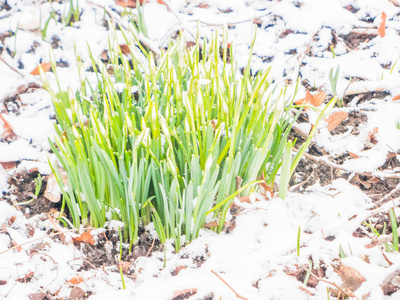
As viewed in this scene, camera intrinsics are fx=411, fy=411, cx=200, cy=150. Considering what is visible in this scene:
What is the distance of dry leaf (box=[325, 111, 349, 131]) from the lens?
2178 millimetres

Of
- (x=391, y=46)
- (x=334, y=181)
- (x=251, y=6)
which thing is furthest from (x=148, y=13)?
(x=334, y=181)

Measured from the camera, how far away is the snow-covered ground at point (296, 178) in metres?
1.44

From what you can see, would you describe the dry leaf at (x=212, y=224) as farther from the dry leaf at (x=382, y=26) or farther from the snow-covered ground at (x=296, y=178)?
the dry leaf at (x=382, y=26)

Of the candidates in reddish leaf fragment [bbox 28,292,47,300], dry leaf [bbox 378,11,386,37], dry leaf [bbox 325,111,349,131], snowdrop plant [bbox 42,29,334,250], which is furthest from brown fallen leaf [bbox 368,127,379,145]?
reddish leaf fragment [bbox 28,292,47,300]

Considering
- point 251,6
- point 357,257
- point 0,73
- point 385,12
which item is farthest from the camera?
point 251,6

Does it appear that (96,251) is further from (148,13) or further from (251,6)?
(251,6)

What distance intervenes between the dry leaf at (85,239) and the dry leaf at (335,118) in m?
1.32

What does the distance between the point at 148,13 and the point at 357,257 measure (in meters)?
2.22

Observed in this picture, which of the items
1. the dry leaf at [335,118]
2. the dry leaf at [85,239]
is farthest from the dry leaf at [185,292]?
the dry leaf at [335,118]

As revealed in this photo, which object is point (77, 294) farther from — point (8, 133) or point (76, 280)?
point (8, 133)

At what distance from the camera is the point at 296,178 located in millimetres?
1923

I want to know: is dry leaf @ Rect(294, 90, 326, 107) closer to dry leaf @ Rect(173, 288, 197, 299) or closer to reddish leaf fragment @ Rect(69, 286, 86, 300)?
dry leaf @ Rect(173, 288, 197, 299)

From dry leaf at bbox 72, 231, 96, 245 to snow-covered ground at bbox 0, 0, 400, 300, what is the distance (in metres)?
0.03

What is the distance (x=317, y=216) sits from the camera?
167cm
